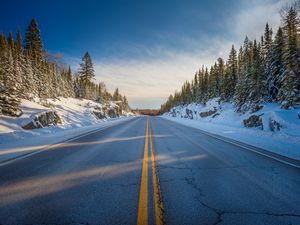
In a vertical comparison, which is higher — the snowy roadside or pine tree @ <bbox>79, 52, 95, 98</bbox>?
pine tree @ <bbox>79, 52, 95, 98</bbox>

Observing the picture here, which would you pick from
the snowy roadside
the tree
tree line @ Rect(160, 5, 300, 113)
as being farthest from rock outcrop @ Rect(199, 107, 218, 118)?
the tree

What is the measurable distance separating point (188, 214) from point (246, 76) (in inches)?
1244

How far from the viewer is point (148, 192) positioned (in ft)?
11.1

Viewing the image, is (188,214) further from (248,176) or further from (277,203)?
(248,176)

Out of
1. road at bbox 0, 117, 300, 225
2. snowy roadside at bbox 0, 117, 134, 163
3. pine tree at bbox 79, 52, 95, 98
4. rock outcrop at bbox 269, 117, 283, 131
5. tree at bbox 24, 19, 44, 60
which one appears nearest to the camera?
road at bbox 0, 117, 300, 225

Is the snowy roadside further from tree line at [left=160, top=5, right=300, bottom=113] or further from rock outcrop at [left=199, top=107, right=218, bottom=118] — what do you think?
rock outcrop at [left=199, top=107, right=218, bottom=118]

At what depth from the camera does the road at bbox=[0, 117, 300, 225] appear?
8.60 ft

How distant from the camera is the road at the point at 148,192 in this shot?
8.60 feet

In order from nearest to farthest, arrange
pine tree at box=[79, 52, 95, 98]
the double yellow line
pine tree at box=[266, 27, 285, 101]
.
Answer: the double yellow line < pine tree at box=[266, 27, 285, 101] < pine tree at box=[79, 52, 95, 98]

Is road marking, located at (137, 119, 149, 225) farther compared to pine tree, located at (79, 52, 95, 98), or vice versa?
pine tree, located at (79, 52, 95, 98)

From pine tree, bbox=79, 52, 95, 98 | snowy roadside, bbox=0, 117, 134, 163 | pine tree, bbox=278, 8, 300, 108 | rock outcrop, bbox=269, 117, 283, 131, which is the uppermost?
pine tree, bbox=79, 52, 95, 98

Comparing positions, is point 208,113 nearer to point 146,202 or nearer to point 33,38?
point 146,202

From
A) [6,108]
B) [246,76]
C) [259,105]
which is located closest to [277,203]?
[6,108]

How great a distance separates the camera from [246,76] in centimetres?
2928
